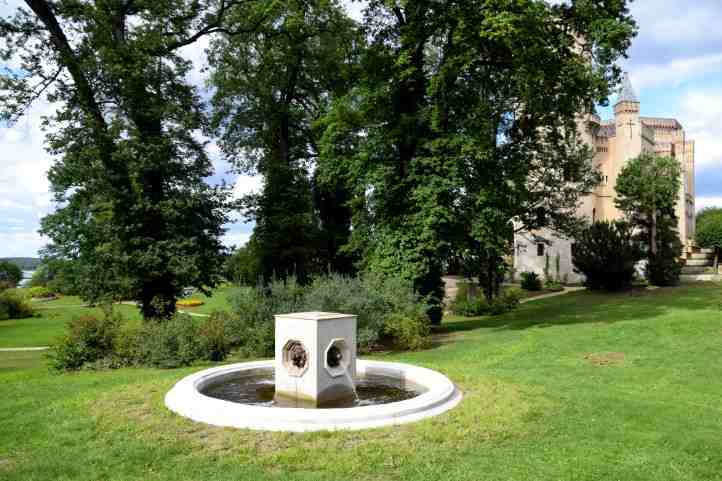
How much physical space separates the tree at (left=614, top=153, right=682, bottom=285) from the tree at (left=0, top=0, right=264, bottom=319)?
2413 centimetres

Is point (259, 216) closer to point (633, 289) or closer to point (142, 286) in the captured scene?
point (142, 286)

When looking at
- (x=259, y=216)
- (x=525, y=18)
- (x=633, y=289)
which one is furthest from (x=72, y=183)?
(x=633, y=289)

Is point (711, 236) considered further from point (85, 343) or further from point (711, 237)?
point (85, 343)

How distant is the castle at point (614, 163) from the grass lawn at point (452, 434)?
27061 mm

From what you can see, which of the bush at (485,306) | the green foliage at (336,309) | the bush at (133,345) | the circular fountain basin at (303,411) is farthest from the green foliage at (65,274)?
the bush at (485,306)

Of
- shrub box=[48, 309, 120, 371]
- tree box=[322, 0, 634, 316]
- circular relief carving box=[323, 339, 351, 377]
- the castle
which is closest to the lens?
circular relief carving box=[323, 339, 351, 377]

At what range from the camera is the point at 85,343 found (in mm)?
13000

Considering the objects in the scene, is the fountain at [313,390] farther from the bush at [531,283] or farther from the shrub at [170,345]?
the bush at [531,283]

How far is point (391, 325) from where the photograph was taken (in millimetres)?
15297

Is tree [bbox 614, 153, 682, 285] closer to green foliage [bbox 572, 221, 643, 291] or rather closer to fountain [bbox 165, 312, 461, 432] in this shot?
green foliage [bbox 572, 221, 643, 291]

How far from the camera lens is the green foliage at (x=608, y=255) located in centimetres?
2759

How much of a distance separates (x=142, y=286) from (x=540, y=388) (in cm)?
1508

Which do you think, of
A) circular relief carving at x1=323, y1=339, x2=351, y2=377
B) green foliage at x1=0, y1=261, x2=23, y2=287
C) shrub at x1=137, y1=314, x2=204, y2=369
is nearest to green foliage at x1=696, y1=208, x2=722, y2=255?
shrub at x1=137, y1=314, x2=204, y2=369

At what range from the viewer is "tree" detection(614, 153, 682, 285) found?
30134 millimetres
